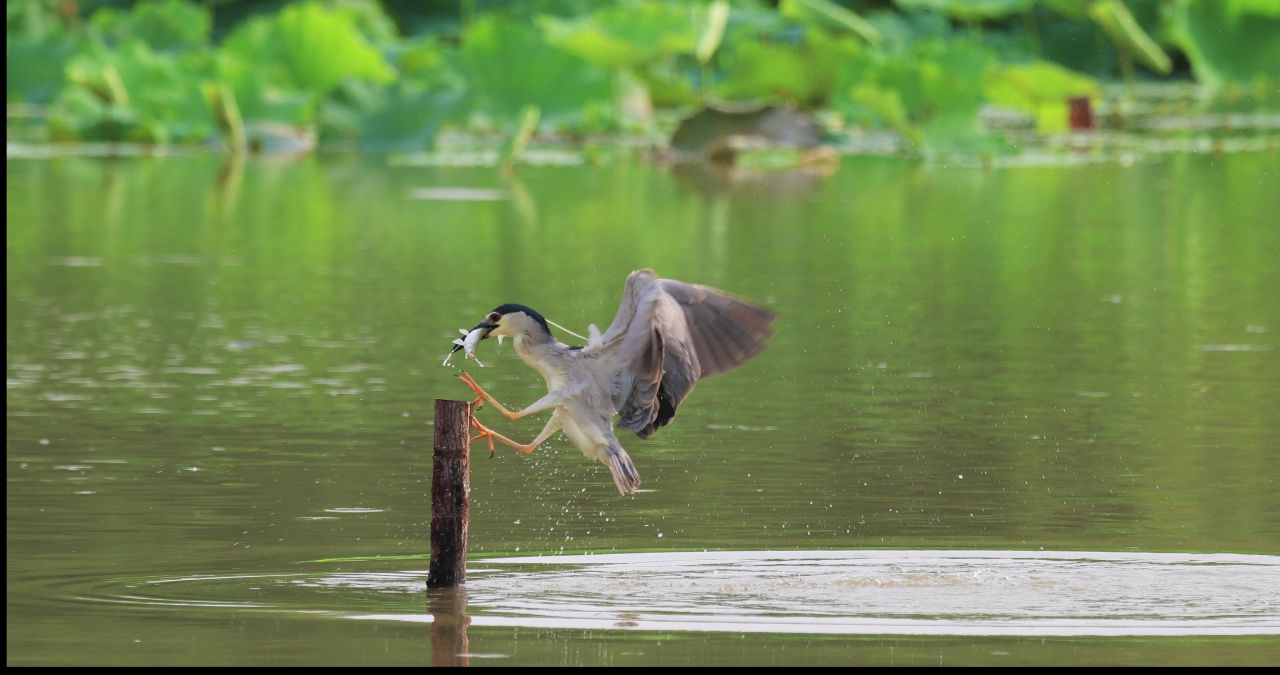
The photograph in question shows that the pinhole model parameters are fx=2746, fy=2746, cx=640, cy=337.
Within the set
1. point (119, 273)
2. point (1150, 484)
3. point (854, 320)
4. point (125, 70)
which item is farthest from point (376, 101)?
point (1150, 484)

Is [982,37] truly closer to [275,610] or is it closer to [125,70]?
[125,70]

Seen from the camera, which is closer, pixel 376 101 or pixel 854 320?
pixel 854 320

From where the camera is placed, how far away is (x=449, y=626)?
20.2 ft

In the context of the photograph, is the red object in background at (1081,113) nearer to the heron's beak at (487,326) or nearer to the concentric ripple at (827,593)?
the concentric ripple at (827,593)

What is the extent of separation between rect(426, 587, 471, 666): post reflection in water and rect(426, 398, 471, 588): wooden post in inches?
2.0

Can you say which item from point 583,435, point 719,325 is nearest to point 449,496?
point 583,435

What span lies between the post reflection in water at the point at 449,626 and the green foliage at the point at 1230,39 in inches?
783

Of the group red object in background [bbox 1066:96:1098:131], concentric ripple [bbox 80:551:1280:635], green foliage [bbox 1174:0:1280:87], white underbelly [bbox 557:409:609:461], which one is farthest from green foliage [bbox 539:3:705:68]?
white underbelly [bbox 557:409:609:461]

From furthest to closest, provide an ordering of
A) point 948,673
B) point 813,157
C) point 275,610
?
point 813,157 → point 275,610 → point 948,673

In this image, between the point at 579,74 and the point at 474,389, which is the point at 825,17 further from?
the point at 474,389

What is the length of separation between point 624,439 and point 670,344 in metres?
2.60

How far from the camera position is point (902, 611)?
20.9 ft

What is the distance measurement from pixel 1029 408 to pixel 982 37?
19.9 meters

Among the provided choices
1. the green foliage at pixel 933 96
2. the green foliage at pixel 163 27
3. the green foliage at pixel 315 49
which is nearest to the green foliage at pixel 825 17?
the green foliage at pixel 933 96
